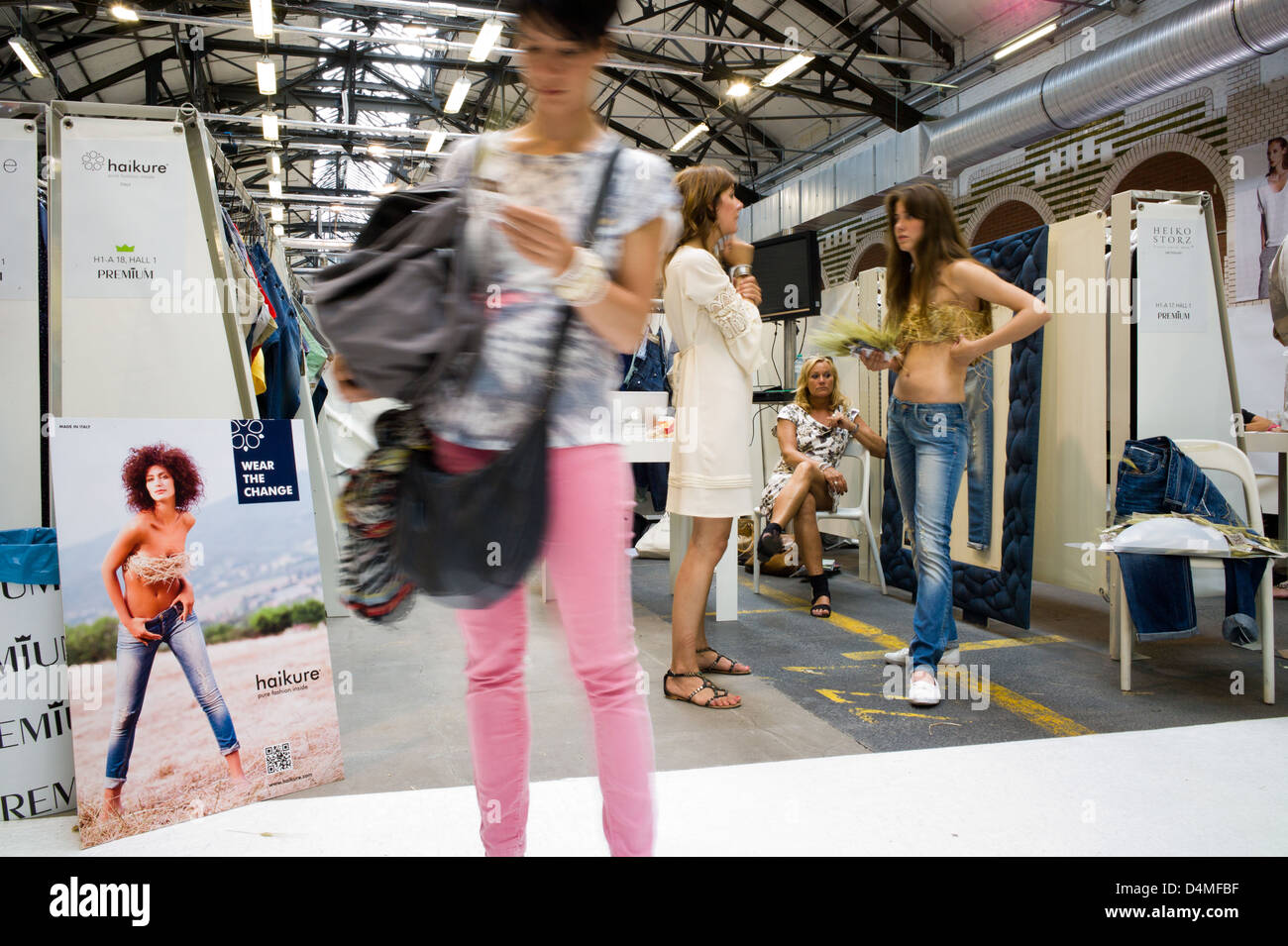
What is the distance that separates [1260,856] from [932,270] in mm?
1841

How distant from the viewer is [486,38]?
28.2ft

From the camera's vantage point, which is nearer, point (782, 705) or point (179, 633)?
point (179, 633)

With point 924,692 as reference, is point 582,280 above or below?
above

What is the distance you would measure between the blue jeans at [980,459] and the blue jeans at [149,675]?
8.99 feet

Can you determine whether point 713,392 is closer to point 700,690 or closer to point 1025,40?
point 700,690

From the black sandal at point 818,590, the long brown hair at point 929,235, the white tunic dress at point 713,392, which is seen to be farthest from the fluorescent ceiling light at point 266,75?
the long brown hair at point 929,235

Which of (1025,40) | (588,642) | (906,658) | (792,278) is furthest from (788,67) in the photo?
(588,642)

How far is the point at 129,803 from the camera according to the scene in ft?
6.18

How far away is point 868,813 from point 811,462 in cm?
274

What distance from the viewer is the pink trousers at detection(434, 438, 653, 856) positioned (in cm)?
106

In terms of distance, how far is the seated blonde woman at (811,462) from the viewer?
4.38 metres

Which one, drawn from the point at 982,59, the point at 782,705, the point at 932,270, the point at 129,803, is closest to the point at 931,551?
the point at 782,705

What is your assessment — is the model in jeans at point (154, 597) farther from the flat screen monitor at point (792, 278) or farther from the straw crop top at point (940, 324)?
the flat screen monitor at point (792, 278)
